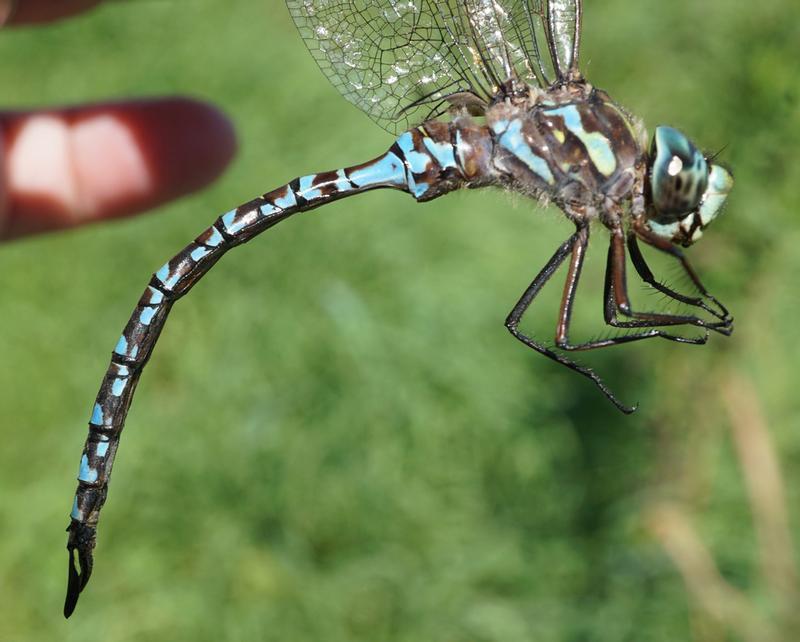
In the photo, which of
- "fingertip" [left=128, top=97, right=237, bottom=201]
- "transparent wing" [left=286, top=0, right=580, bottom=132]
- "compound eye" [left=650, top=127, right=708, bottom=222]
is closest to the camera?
"compound eye" [left=650, top=127, right=708, bottom=222]

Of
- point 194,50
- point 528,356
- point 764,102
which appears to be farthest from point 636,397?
point 194,50

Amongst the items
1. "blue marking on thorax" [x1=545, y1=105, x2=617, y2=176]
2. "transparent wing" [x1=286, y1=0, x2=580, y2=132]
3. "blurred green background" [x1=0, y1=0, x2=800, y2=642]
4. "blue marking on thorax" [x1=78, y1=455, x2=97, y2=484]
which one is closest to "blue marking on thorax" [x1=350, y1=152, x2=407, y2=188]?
"transparent wing" [x1=286, y1=0, x2=580, y2=132]

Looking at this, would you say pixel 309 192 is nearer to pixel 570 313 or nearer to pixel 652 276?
pixel 570 313

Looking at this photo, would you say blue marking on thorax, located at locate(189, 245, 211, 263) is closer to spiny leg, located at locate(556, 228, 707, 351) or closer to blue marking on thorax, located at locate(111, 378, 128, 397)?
blue marking on thorax, located at locate(111, 378, 128, 397)

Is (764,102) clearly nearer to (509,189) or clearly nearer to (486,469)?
(509,189)

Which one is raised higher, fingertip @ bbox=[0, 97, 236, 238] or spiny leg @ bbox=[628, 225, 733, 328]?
fingertip @ bbox=[0, 97, 236, 238]

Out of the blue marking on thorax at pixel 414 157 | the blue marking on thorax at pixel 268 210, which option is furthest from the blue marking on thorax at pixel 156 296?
the blue marking on thorax at pixel 414 157
